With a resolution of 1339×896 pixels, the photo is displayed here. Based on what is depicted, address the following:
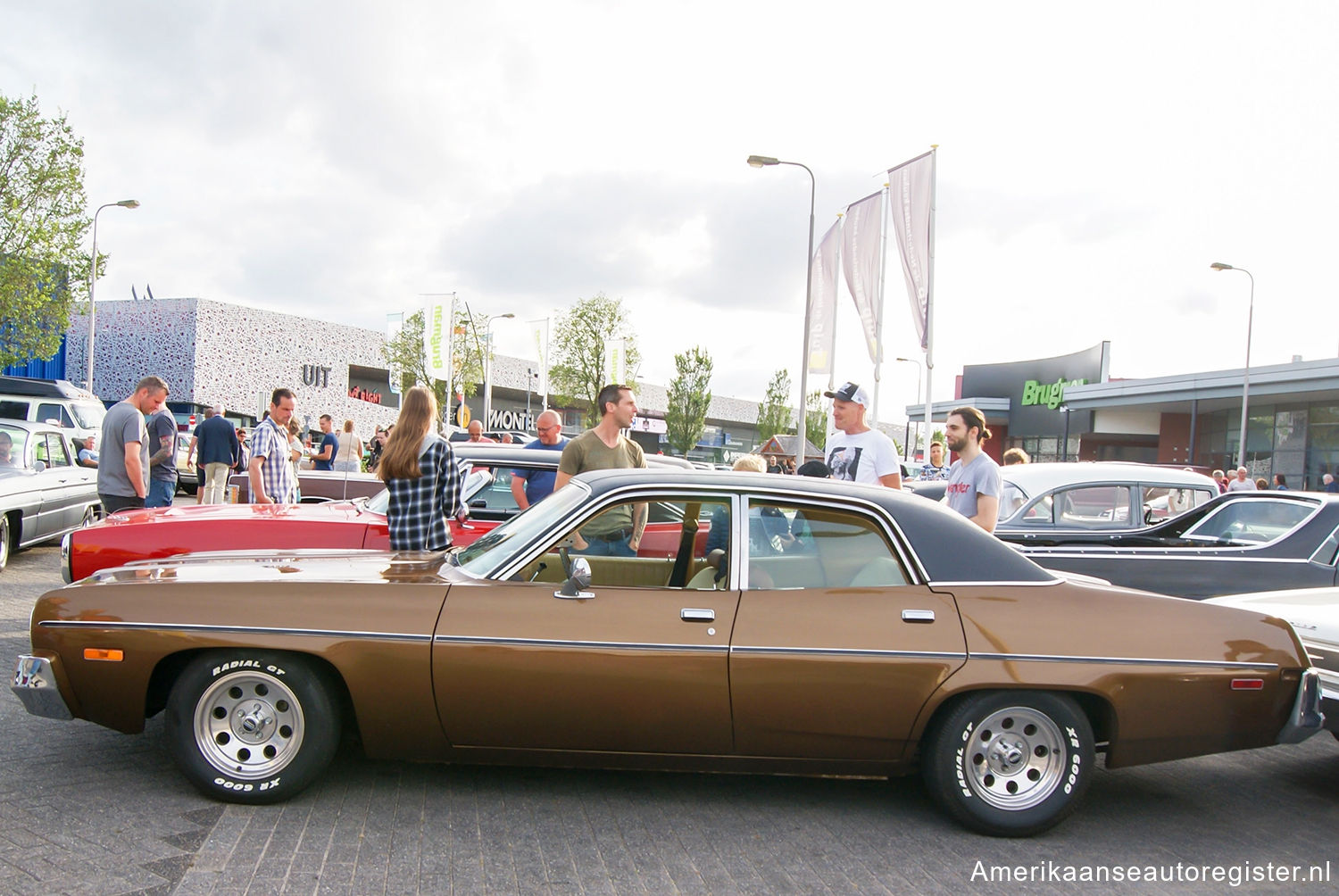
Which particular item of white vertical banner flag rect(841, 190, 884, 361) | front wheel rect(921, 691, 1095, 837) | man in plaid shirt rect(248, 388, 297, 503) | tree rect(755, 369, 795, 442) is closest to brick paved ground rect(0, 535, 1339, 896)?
front wheel rect(921, 691, 1095, 837)

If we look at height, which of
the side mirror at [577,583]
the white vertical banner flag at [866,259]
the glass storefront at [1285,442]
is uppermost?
the white vertical banner flag at [866,259]

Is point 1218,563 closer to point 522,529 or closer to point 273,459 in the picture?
point 522,529

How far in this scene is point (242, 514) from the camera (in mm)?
6219

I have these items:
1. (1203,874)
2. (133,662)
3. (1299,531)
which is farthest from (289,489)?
(1299,531)

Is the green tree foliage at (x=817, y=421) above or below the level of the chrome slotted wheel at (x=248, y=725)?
above

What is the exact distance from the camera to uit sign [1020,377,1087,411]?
40.4m

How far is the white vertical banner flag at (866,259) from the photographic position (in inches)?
841

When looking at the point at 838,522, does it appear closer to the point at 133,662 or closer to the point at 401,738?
the point at 401,738

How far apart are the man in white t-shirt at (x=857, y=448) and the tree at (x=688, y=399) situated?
141ft

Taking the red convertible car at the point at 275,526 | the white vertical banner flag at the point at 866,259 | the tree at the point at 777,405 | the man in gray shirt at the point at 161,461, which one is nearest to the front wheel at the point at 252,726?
the red convertible car at the point at 275,526

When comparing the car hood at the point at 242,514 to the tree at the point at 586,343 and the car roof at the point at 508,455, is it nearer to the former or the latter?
the car roof at the point at 508,455

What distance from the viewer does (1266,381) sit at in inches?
1115

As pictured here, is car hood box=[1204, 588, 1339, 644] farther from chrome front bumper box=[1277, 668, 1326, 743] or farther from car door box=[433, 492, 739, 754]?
car door box=[433, 492, 739, 754]

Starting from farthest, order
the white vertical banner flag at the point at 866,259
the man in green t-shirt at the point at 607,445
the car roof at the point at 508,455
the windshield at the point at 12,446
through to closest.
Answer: the white vertical banner flag at the point at 866,259 < the windshield at the point at 12,446 < the car roof at the point at 508,455 < the man in green t-shirt at the point at 607,445
